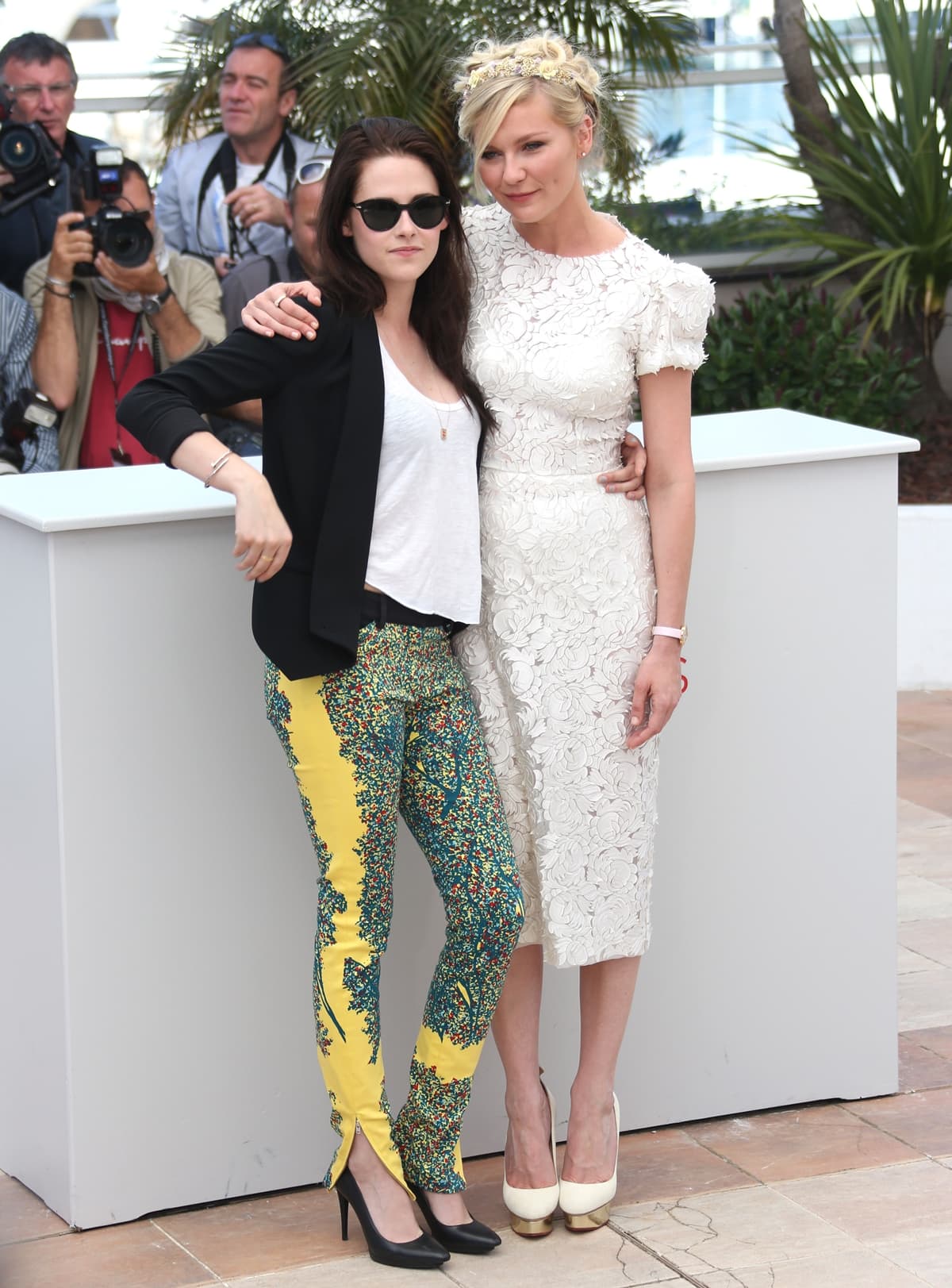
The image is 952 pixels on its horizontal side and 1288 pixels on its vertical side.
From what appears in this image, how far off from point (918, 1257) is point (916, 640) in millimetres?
4019

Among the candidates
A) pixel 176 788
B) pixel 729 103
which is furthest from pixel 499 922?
pixel 729 103

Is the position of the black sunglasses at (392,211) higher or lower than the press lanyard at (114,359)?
higher

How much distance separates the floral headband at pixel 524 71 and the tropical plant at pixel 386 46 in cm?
470

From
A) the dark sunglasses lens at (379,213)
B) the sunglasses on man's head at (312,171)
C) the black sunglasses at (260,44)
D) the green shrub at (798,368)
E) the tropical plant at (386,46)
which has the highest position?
the tropical plant at (386,46)

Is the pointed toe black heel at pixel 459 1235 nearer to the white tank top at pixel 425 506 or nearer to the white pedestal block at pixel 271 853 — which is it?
the white pedestal block at pixel 271 853

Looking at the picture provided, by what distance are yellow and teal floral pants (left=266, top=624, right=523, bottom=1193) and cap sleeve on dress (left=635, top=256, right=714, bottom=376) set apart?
0.53 m

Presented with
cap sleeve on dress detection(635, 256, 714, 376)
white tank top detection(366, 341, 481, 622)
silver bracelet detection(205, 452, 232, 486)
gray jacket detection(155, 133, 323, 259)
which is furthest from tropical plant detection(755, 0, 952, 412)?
silver bracelet detection(205, 452, 232, 486)

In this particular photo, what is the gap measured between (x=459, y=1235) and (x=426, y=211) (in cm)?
161

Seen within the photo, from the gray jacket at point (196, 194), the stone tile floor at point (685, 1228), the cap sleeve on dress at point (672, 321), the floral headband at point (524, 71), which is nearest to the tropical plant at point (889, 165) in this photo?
the gray jacket at point (196, 194)

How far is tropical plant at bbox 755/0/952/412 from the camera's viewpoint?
791 centimetres

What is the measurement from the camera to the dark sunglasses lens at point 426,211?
9.09 ft

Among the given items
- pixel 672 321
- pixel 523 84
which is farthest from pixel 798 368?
pixel 523 84

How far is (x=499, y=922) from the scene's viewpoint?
2.91 m

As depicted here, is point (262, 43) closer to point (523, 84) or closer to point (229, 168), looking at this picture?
point (229, 168)
